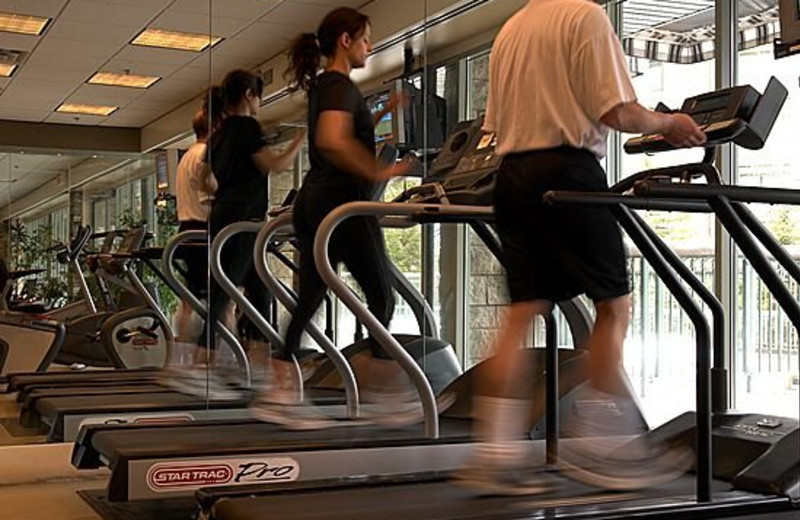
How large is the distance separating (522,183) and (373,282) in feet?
3.88

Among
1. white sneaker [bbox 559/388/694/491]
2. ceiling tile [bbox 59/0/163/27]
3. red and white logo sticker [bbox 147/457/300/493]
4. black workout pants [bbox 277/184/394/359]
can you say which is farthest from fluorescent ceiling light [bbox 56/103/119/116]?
white sneaker [bbox 559/388/694/491]

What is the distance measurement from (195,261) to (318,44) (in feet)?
3.96

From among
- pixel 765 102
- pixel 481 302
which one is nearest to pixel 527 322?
pixel 765 102

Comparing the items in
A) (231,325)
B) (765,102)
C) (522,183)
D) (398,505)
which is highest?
(765,102)

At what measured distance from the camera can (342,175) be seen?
11.7ft

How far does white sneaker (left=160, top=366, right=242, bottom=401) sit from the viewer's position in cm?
463

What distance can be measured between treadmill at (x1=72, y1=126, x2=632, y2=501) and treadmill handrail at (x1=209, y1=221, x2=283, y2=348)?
0.44 m

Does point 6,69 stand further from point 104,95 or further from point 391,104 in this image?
point 391,104

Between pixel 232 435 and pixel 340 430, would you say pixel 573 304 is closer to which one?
pixel 340 430

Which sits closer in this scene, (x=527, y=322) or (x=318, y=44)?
(x=527, y=322)

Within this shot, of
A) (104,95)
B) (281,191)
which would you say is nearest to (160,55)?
(104,95)

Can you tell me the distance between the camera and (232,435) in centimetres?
368

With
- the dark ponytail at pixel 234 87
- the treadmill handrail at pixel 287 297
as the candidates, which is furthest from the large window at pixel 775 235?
the dark ponytail at pixel 234 87

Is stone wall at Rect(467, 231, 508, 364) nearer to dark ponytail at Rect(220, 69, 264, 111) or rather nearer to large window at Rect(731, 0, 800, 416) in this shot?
large window at Rect(731, 0, 800, 416)
